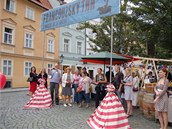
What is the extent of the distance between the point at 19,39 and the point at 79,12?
16.3 metres

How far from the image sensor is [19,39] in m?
24.0

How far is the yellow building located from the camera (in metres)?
22.3

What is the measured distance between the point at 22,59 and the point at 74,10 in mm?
16339

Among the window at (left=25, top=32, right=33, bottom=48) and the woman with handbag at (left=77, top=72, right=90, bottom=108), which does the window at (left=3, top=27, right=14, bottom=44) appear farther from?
the woman with handbag at (left=77, top=72, right=90, bottom=108)

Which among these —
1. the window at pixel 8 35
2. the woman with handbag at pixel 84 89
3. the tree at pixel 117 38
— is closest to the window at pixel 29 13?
the window at pixel 8 35

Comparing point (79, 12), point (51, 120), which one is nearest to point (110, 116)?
point (51, 120)

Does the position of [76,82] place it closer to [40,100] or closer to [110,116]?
[40,100]

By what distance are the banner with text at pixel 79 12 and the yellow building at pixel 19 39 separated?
11.9 metres

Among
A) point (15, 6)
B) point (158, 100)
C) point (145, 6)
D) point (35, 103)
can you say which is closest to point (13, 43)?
point (15, 6)

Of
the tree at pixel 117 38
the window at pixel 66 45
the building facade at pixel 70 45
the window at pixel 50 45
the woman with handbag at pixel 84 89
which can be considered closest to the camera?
the woman with handbag at pixel 84 89

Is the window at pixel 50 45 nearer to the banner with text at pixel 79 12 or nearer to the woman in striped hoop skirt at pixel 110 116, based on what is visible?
the banner with text at pixel 79 12

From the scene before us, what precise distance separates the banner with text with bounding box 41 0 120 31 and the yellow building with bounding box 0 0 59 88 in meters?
11.9

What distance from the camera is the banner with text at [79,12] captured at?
24.1 ft

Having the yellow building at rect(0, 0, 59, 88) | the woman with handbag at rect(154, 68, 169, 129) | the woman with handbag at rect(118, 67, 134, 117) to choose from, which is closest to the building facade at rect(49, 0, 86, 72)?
the yellow building at rect(0, 0, 59, 88)
